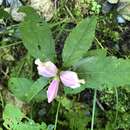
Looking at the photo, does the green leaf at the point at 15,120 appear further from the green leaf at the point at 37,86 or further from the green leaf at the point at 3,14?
the green leaf at the point at 3,14

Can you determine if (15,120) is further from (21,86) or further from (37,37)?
(37,37)

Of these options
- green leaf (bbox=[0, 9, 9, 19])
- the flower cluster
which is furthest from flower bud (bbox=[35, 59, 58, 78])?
green leaf (bbox=[0, 9, 9, 19])

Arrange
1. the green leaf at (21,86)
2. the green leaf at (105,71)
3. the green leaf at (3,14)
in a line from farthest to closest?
the green leaf at (3,14), the green leaf at (21,86), the green leaf at (105,71)

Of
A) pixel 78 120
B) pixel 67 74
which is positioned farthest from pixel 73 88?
pixel 78 120

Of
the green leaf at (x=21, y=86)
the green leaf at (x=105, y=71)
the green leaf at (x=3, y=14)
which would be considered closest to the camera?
the green leaf at (x=105, y=71)

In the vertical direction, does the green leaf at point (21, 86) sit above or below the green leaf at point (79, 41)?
below

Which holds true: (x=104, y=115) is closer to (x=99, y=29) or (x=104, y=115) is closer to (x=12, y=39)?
(x=99, y=29)

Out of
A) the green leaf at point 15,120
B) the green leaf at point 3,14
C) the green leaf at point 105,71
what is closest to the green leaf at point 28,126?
the green leaf at point 15,120
